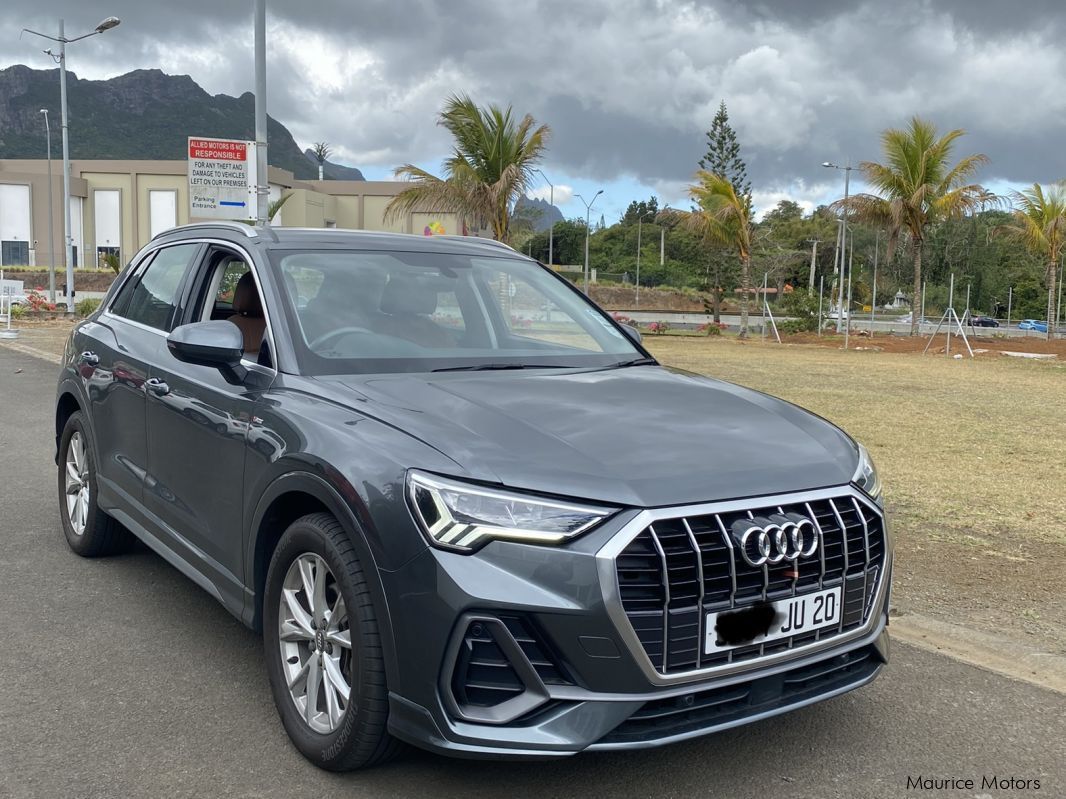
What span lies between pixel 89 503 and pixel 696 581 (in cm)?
382

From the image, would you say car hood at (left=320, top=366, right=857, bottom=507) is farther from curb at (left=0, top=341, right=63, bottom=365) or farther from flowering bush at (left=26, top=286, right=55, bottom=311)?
flowering bush at (left=26, top=286, right=55, bottom=311)

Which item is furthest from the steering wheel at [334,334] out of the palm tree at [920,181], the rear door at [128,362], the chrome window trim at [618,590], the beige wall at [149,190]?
the beige wall at [149,190]

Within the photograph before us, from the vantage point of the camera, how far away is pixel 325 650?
314cm

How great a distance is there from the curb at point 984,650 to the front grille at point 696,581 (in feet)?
5.41

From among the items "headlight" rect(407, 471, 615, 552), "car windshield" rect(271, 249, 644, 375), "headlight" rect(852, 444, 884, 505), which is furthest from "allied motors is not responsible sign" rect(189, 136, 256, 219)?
"headlight" rect(407, 471, 615, 552)

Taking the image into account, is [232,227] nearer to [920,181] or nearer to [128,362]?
[128,362]

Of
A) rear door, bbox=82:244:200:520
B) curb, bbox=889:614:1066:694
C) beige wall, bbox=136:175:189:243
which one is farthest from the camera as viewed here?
beige wall, bbox=136:175:189:243

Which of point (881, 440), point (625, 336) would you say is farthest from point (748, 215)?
point (625, 336)

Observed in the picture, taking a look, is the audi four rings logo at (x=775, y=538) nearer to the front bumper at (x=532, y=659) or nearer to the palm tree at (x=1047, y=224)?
the front bumper at (x=532, y=659)

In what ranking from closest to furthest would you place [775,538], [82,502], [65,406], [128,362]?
[775,538] → [128,362] → [82,502] → [65,406]

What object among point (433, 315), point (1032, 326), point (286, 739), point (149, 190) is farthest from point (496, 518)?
point (149, 190)

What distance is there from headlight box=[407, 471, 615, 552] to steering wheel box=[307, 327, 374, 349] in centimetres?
119

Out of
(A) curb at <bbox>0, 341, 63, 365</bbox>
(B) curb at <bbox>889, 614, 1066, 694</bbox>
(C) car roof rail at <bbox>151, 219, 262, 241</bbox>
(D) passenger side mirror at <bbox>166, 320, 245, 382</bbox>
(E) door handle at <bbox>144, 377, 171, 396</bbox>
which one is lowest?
(B) curb at <bbox>889, 614, 1066, 694</bbox>

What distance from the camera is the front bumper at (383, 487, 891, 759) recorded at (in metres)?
2.60
